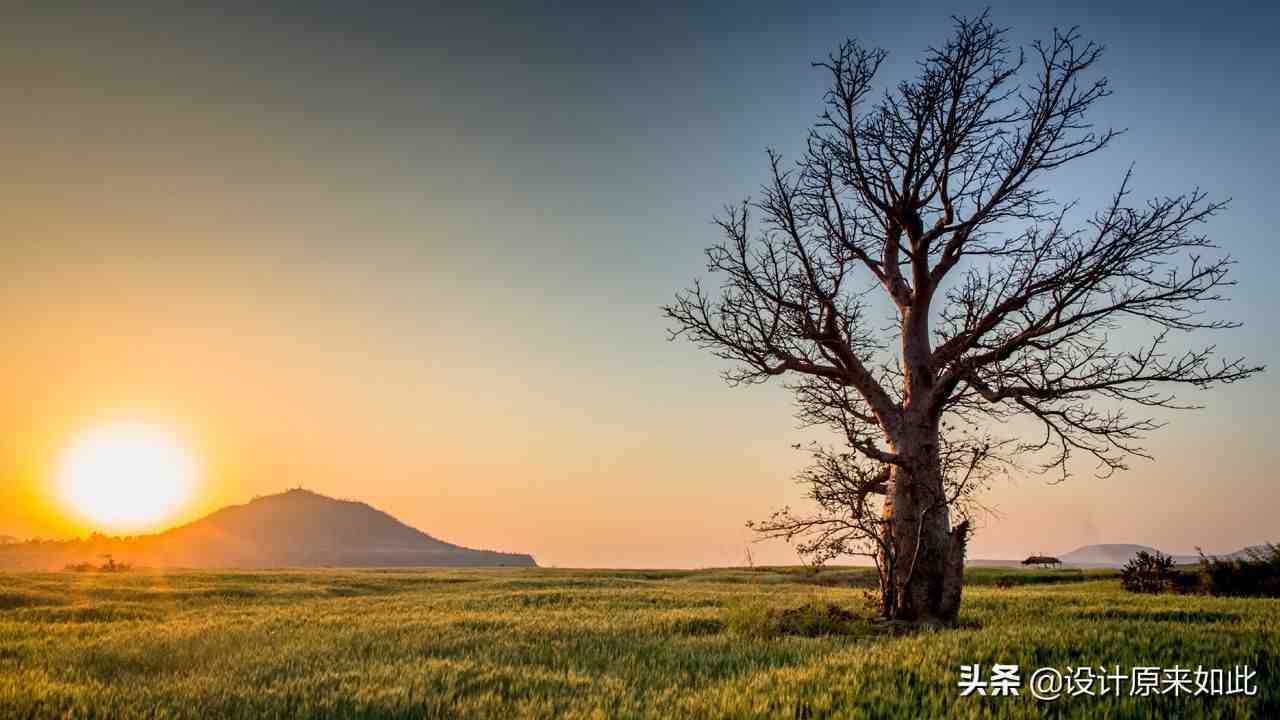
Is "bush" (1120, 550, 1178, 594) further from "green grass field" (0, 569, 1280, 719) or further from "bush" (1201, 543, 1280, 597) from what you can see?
"green grass field" (0, 569, 1280, 719)

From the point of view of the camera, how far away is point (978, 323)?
14.0 meters

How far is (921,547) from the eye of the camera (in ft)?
41.8

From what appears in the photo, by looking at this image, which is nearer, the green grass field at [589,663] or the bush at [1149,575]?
the green grass field at [589,663]

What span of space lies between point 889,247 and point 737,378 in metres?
4.46

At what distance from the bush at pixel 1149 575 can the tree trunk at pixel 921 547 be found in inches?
798

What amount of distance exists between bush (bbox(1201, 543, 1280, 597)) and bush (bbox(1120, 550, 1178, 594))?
148 cm

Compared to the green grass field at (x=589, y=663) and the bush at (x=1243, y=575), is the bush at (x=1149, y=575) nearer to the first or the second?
the bush at (x=1243, y=575)

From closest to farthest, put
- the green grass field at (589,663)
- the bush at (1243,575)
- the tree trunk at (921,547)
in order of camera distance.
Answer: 1. the green grass field at (589,663)
2. the tree trunk at (921,547)
3. the bush at (1243,575)

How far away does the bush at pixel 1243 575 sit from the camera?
2416cm

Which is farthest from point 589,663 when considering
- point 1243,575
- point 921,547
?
point 1243,575

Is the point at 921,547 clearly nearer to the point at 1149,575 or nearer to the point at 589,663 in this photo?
the point at 589,663

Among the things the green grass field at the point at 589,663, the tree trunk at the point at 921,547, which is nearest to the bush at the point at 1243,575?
the green grass field at the point at 589,663

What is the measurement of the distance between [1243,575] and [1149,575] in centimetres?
298

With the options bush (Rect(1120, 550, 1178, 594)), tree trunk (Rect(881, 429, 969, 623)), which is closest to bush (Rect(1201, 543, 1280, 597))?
bush (Rect(1120, 550, 1178, 594))
